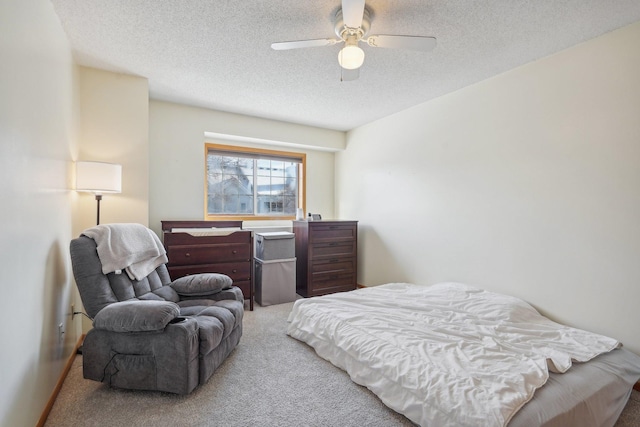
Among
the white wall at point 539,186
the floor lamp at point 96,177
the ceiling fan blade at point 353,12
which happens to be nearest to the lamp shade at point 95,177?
the floor lamp at point 96,177

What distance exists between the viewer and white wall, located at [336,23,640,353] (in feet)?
6.87

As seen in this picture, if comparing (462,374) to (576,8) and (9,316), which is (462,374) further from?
(576,8)

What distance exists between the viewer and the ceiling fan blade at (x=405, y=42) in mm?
1835

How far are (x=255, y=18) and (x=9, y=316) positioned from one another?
210 cm

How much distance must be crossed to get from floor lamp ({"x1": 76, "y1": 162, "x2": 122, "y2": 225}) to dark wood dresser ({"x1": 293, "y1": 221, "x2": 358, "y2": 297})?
220cm

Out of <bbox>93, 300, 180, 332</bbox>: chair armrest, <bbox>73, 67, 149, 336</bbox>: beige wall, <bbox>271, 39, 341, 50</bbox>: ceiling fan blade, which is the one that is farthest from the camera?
<bbox>73, 67, 149, 336</bbox>: beige wall

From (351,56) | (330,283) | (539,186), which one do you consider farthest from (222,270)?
(539,186)

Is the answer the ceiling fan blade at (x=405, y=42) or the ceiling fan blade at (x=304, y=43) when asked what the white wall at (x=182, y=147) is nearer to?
the ceiling fan blade at (x=304, y=43)

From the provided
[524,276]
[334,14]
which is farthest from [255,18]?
[524,276]

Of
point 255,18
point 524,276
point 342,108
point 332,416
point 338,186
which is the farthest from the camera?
point 338,186

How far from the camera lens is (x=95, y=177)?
2.43 metres

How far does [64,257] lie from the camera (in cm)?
222

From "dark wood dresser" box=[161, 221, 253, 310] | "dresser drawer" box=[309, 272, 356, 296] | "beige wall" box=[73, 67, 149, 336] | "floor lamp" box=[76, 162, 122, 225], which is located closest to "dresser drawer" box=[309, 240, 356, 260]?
"dresser drawer" box=[309, 272, 356, 296]

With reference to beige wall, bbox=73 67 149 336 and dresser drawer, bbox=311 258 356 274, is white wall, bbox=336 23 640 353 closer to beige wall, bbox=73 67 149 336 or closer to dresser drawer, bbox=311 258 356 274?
dresser drawer, bbox=311 258 356 274
